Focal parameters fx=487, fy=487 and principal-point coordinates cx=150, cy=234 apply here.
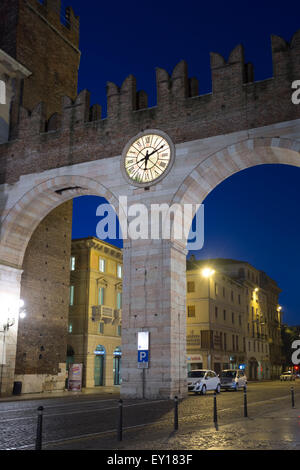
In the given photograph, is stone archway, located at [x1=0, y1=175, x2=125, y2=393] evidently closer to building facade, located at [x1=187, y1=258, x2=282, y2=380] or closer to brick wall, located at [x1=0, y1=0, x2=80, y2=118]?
brick wall, located at [x1=0, y1=0, x2=80, y2=118]

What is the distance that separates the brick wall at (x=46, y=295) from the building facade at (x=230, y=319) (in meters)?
9.81

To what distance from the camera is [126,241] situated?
19703 millimetres

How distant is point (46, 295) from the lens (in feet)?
84.7

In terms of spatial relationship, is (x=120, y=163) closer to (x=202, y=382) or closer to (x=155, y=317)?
(x=155, y=317)

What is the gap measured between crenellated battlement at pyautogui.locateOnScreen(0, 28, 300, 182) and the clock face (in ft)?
1.51

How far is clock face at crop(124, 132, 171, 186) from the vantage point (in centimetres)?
1989

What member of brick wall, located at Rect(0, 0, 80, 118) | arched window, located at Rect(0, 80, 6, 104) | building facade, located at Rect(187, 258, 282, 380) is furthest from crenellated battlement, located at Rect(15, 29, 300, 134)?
building facade, located at Rect(187, 258, 282, 380)

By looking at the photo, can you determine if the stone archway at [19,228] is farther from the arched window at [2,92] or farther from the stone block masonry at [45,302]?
the arched window at [2,92]

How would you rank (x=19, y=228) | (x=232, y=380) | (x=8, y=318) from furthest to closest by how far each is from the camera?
(x=232, y=380)
(x=19, y=228)
(x=8, y=318)

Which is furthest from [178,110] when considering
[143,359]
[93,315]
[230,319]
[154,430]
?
[230,319]

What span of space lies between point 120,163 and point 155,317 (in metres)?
6.74

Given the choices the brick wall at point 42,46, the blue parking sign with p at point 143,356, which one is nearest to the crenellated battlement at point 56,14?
the brick wall at point 42,46

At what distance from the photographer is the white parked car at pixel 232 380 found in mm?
29441
